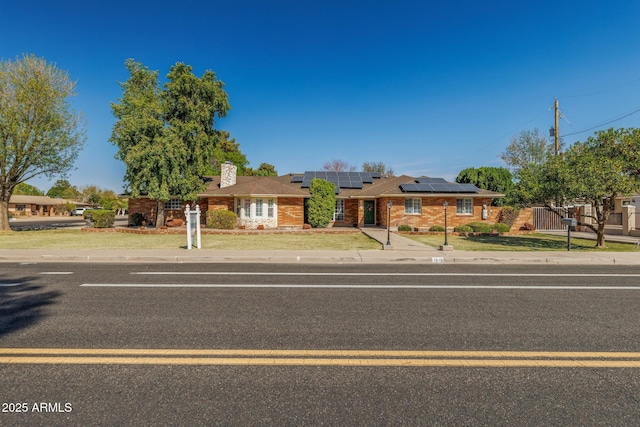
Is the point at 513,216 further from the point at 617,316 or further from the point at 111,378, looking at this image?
the point at 111,378

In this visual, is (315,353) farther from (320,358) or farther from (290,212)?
(290,212)

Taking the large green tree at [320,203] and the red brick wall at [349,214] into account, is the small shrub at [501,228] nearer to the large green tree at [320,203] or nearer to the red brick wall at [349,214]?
the red brick wall at [349,214]

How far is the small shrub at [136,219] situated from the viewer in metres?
27.4

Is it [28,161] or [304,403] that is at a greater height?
[28,161]

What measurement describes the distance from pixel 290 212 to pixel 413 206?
979cm

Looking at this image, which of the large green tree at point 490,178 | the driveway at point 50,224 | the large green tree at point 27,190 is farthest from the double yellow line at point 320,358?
the large green tree at point 27,190

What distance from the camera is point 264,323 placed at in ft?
15.3

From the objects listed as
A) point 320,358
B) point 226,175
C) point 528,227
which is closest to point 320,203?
point 226,175

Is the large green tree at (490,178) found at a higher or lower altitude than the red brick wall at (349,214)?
higher

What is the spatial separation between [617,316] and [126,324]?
7483mm

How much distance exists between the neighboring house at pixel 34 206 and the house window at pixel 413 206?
7365 centimetres

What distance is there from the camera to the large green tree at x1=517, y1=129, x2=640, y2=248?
41.6ft

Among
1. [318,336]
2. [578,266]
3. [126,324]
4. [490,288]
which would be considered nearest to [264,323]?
[318,336]

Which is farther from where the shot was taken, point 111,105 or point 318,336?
point 111,105
